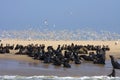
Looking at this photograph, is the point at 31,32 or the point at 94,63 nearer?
the point at 94,63

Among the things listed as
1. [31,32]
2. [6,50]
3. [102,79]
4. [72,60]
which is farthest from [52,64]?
[31,32]

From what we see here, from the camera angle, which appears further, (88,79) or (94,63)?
(94,63)

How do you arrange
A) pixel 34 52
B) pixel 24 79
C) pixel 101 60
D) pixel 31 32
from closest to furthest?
pixel 24 79 → pixel 101 60 → pixel 34 52 → pixel 31 32

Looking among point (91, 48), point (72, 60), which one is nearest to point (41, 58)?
point (72, 60)

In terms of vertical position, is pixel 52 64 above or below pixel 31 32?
below

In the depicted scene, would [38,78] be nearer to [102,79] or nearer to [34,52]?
[102,79]

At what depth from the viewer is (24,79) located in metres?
7.68

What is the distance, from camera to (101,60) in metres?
Answer: 22.8

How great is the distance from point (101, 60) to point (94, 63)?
15.9 inches

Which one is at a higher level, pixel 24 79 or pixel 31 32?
pixel 31 32

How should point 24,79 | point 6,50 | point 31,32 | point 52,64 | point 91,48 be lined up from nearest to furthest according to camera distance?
1. point 24,79
2. point 52,64
3. point 6,50
4. point 91,48
5. point 31,32

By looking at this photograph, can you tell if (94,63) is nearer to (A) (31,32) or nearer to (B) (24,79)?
(B) (24,79)

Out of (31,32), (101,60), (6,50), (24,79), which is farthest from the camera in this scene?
Answer: (31,32)

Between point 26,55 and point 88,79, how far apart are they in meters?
19.9
